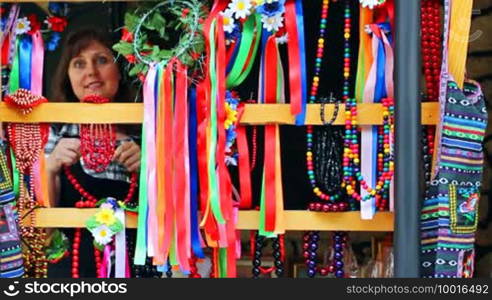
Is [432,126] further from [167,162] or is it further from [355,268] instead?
[167,162]

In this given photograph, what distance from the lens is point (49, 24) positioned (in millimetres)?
2549

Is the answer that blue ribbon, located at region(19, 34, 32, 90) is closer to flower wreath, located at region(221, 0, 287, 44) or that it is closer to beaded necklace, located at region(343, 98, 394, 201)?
flower wreath, located at region(221, 0, 287, 44)

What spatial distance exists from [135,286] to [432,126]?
3.04ft

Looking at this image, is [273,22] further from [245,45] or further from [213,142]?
[213,142]

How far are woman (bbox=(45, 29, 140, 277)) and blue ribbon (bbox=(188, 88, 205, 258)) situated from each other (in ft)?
0.85

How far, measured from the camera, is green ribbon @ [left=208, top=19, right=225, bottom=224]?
88.4 inches

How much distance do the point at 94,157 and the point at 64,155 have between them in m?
0.12

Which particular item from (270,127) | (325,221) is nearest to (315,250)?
(325,221)

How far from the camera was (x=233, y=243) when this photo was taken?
2.31 m

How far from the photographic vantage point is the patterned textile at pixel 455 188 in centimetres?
213

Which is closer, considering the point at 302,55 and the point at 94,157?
the point at 302,55

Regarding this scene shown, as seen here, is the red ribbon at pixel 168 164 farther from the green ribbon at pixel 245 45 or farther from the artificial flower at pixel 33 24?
the artificial flower at pixel 33 24

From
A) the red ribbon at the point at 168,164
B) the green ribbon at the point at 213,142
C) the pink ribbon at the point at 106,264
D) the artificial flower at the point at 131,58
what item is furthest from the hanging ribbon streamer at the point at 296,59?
the pink ribbon at the point at 106,264

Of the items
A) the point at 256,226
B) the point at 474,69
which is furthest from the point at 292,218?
the point at 474,69
